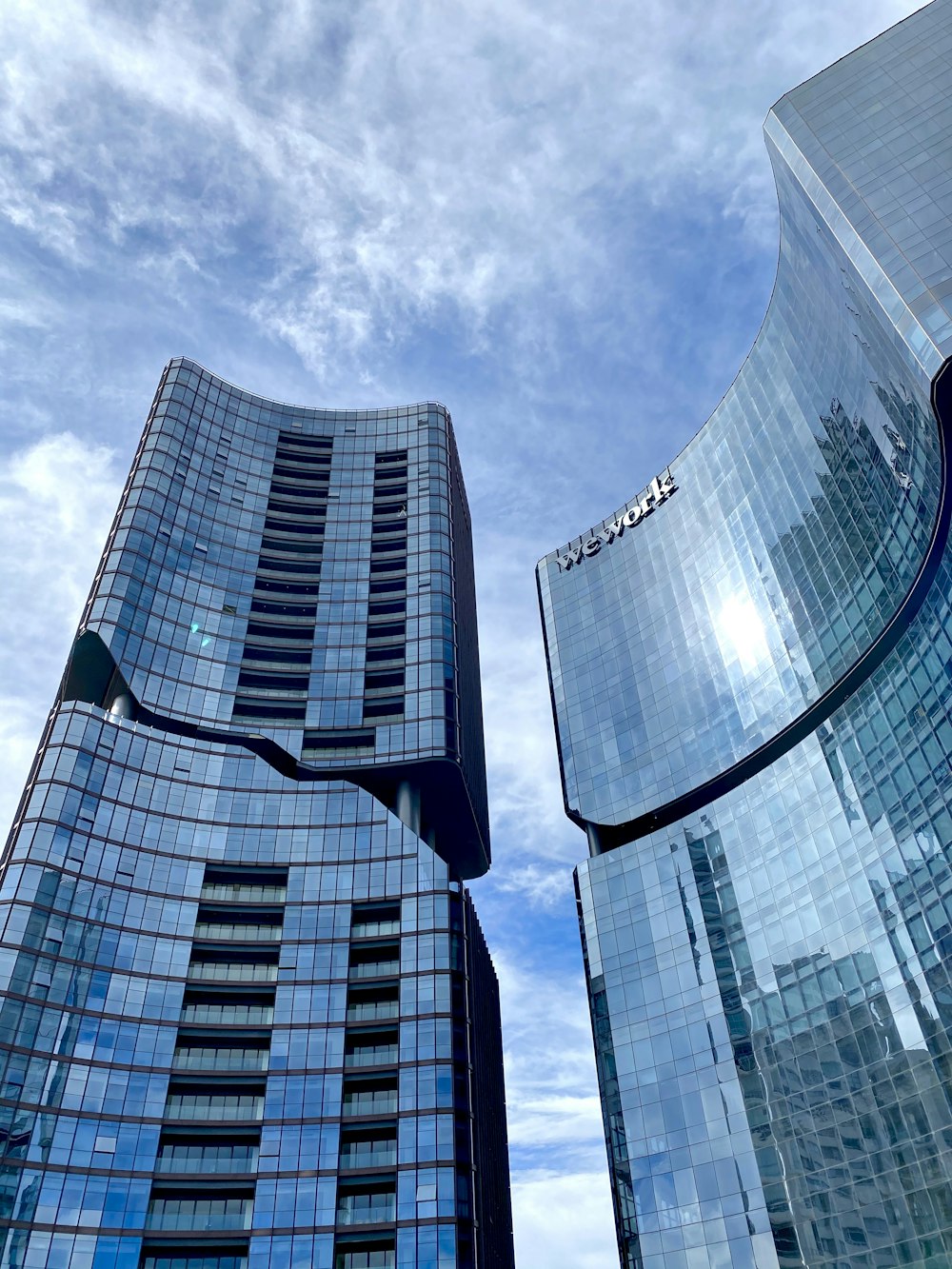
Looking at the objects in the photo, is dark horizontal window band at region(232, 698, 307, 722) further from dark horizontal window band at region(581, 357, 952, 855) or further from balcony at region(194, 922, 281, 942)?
dark horizontal window band at region(581, 357, 952, 855)

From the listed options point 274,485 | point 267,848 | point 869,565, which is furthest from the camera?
point 274,485

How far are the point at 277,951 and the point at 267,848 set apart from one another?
1064 cm

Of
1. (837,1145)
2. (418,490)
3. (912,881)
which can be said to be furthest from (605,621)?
(837,1145)

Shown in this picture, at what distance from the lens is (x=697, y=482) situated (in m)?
122

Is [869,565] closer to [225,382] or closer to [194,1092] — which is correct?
[194,1092]

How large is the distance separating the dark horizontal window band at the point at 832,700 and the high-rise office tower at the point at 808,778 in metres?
0.26

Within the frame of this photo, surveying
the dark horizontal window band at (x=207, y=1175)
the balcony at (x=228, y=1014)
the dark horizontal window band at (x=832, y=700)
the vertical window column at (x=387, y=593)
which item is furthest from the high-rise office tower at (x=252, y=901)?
the dark horizontal window band at (x=832, y=700)

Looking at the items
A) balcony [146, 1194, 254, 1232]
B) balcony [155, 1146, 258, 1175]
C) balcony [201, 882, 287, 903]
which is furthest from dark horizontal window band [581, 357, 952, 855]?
balcony [146, 1194, 254, 1232]

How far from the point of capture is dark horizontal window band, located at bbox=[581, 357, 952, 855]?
75.9 meters

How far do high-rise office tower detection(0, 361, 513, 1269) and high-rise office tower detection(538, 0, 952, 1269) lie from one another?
17656mm

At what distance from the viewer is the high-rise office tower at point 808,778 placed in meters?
71.2

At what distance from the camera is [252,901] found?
94062 mm

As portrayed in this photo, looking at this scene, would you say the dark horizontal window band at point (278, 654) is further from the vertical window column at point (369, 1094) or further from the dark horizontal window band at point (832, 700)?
the dark horizontal window band at point (832, 700)

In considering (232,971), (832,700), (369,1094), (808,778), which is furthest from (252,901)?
(832,700)
